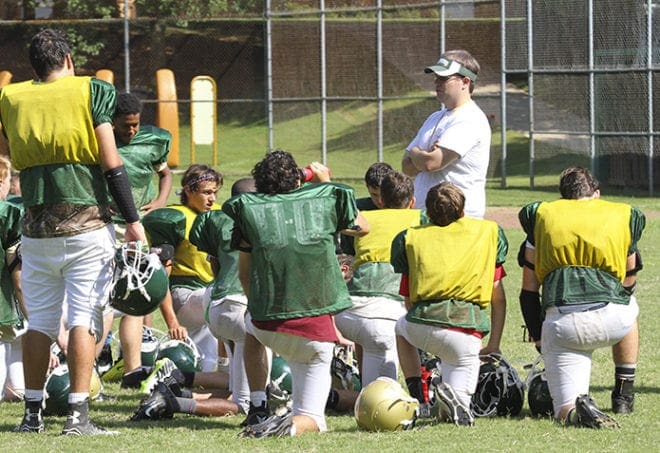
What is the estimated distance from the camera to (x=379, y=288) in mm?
7266

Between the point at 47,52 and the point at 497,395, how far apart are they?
2.89 m

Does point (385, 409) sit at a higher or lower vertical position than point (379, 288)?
lower

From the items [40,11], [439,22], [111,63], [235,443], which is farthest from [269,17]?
[235,443]

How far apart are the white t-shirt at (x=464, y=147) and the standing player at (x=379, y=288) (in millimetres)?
338

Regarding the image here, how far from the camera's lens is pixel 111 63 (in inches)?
1305

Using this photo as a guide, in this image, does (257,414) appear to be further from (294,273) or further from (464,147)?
(464,147)

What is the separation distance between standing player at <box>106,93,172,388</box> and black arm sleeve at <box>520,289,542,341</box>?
7.99ft

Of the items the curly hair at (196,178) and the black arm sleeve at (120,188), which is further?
the curly hair at (196,178)

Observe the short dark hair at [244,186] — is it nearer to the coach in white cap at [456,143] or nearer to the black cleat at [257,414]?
the coach in white cap at [456,143]

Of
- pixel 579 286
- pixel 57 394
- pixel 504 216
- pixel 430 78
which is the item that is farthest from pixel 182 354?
pixel 430 78

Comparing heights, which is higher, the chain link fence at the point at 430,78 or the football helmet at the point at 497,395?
the chain link fence at the point at 430,78

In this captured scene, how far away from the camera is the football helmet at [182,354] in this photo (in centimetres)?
808

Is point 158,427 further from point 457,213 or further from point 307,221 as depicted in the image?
point 457,213

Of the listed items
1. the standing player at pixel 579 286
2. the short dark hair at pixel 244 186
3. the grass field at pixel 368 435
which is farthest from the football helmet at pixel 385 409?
the short dark hair at pixel 244 186
